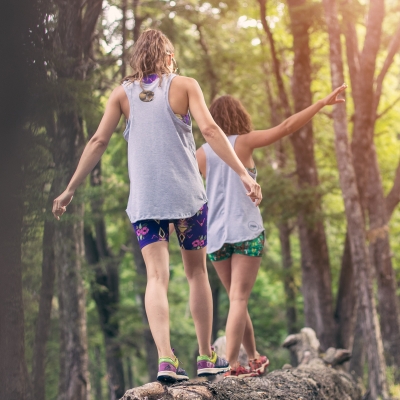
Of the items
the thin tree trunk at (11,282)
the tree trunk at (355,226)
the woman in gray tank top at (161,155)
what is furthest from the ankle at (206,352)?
the tree trunk at (355,226)

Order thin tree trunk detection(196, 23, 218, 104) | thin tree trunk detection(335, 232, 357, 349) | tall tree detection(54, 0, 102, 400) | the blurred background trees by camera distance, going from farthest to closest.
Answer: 1. thin tree trunk detection(196, 23, 218, 104)
2. thin tree trunk detection(335, 232, 357, 349)
3. tall tree detection(54, 0, 102, 400)
4. the blurred background trees

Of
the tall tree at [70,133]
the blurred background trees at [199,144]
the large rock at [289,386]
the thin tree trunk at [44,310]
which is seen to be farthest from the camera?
the tall tree at [70,133]

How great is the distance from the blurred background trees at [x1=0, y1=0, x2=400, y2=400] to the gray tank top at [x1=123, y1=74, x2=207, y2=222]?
3.91ft

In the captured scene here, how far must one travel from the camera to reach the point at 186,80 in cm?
381

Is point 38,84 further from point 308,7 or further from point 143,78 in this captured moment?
point 308,7

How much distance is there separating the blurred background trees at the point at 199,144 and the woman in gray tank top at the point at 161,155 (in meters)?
1.17

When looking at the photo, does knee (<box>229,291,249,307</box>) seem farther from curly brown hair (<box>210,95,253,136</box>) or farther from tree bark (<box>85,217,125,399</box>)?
tree bark (<box>85,217,125,399</box>)

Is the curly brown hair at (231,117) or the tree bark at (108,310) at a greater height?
the curly brown hair at (231,117)

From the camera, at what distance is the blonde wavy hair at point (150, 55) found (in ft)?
12.6

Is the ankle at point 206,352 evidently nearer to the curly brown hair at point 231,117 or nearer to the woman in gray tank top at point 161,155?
the woman in gray tank top at point 161,155

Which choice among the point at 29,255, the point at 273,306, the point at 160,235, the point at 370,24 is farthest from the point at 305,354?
the point at 273,306

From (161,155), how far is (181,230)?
18.2 inches

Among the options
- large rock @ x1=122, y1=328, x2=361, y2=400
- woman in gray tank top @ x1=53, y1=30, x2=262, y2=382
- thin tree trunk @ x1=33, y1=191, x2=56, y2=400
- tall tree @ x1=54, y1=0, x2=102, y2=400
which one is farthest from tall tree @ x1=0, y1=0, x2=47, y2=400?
large rock @ x1=122, y1=328, x2=361, y2=400

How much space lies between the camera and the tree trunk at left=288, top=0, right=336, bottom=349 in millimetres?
13086
